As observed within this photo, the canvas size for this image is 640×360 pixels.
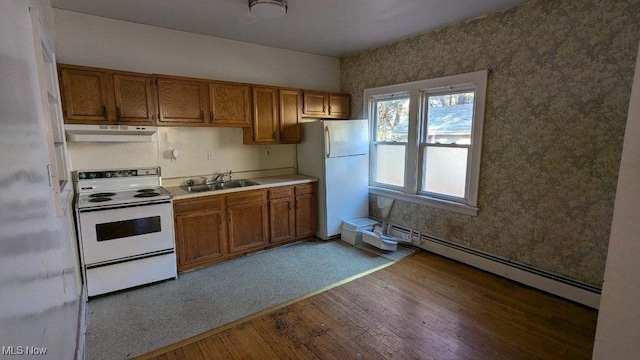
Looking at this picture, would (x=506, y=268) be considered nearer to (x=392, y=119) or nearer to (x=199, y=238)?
(x=392, y=119)

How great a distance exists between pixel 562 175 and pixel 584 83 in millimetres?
762

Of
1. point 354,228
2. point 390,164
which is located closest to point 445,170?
point 390,164

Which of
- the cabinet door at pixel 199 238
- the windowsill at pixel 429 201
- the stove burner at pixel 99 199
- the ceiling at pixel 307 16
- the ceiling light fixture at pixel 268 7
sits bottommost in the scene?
the cabinet door at pixel 199 238

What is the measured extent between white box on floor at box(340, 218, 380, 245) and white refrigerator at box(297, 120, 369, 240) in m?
0.09

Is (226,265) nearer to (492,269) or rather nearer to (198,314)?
(198,314)

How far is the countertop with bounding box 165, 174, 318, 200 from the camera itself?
3187 millimetres

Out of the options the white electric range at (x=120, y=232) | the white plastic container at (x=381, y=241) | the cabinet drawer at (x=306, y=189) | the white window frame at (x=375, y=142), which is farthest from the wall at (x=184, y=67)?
the white plastic container at (x=381, y=241)

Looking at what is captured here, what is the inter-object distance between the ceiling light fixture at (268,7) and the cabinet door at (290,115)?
4.24 ft

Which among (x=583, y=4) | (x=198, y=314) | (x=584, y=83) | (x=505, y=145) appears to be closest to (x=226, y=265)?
(x=198, y=314)

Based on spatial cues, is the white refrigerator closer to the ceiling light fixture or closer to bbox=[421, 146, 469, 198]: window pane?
bbox=[421, 146, 469, 198]: window pane

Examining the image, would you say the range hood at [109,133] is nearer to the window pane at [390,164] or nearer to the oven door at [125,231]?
the oven door at [125,231]

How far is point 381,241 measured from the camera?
3.74 meters

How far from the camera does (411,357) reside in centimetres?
205

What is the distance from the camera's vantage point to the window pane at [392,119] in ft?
13.1
